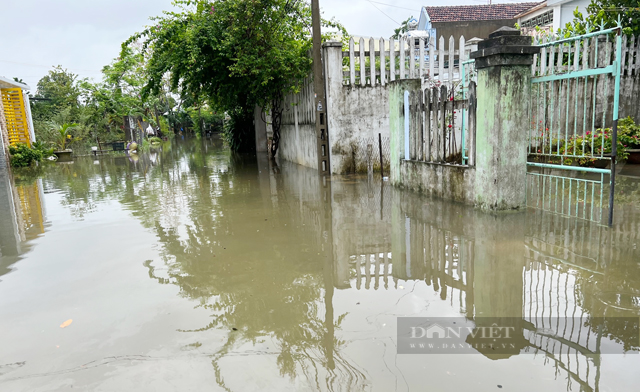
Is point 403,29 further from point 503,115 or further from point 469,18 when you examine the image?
point 503,115

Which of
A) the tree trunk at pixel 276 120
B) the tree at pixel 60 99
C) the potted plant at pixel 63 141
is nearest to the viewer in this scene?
the tree trunk at pixel 276 120

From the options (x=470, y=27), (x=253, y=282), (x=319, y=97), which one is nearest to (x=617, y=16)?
(x=319, y=97)

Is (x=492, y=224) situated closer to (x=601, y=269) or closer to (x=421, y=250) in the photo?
A: (x=421, y=250)

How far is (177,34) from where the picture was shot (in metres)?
12.9

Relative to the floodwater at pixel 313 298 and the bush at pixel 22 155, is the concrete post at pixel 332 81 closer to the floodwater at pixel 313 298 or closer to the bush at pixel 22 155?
the floodwater at pixel 313 298

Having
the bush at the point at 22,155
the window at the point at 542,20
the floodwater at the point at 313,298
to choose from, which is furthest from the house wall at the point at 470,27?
the floodwater at the point at 313,298

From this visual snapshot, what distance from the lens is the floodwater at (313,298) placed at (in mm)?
2719

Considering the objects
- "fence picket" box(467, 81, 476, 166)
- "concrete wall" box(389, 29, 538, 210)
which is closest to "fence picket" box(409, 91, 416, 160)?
"concrete wall" box(389, 29, 538, 210)

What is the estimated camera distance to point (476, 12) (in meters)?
33.3

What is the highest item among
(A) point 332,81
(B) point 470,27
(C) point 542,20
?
(B) point 470,27

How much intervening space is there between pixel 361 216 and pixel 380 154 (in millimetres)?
3892

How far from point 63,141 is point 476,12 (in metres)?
29.8

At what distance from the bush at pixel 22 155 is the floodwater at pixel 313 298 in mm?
14120

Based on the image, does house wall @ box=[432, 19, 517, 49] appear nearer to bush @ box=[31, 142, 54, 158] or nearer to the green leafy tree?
the green leafy tree
